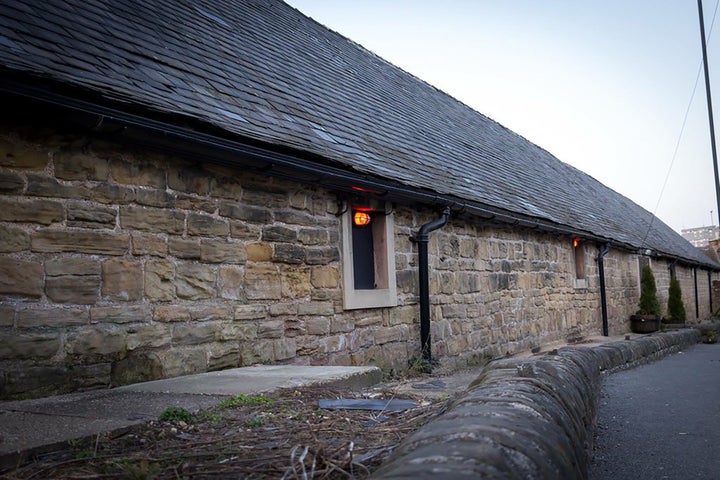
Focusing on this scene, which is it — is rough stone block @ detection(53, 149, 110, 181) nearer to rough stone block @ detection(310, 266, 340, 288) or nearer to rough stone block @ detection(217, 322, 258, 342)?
rough stone block @ detection(217, 322, 258, 342)

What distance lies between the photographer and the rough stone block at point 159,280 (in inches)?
188

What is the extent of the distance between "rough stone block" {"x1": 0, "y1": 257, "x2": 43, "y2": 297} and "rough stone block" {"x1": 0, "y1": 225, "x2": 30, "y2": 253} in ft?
0.24

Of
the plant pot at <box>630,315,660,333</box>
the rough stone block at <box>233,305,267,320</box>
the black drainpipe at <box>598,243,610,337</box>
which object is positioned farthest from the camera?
the plant pot at <box>630,315,660,333</box>

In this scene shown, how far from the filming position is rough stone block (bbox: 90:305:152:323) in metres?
4.41

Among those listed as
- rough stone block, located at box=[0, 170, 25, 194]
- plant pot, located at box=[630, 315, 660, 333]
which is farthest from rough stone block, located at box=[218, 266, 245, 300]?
plant pot, located at box=[630, 315, 660, 333]

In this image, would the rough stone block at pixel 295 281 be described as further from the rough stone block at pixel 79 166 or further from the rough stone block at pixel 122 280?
the rough stone block at pixel 79 166

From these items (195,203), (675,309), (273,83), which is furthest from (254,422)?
(675,309)

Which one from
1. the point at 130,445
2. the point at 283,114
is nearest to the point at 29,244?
the point at 130,445

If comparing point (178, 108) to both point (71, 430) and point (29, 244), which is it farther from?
point (71, 430)

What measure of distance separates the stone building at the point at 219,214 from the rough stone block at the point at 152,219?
0.04ft

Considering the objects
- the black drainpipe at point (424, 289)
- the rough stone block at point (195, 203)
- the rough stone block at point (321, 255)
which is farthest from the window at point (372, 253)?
the rough stone block at point (195, 203)

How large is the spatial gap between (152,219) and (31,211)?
904 millimetres

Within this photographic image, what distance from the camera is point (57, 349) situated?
164 inches

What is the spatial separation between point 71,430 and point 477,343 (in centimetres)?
682
